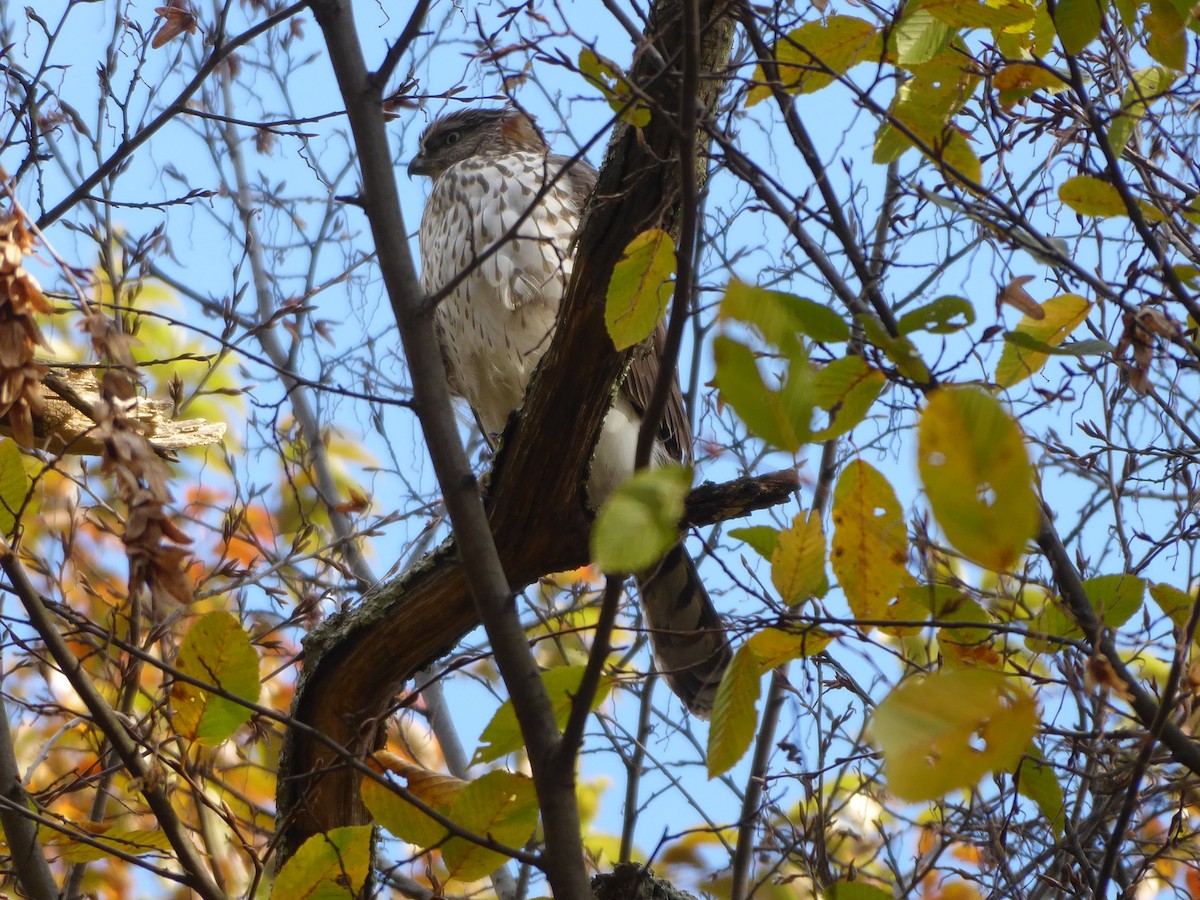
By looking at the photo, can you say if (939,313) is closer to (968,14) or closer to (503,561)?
(968,14)

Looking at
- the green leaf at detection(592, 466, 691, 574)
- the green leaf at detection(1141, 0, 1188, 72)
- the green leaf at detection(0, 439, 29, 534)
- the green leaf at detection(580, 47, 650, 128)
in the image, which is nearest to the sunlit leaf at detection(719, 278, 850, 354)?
the green leaf at detection(592, 466, 691, 574)

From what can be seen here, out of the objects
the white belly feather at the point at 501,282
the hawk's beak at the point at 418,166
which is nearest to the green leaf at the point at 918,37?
the white belly feather at the point at 501,282

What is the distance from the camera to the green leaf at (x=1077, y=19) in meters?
1.78

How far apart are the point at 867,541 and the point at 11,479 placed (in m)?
1.39

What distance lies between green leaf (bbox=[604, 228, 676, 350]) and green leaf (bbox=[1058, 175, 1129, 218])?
27.6 inches

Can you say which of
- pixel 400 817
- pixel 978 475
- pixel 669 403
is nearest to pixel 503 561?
pixel 400 817

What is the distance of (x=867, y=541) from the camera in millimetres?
1534

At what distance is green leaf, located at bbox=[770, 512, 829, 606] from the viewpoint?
1489mm

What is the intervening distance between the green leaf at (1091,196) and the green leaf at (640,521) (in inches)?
41.2

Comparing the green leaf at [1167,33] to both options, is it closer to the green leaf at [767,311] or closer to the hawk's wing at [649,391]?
the green leaf at [767,311]

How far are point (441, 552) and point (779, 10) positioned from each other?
1276 mm

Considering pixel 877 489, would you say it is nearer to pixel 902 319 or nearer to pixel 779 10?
pixel 902 319

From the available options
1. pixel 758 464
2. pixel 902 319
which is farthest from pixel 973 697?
pixel 758 464

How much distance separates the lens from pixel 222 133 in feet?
17.9
